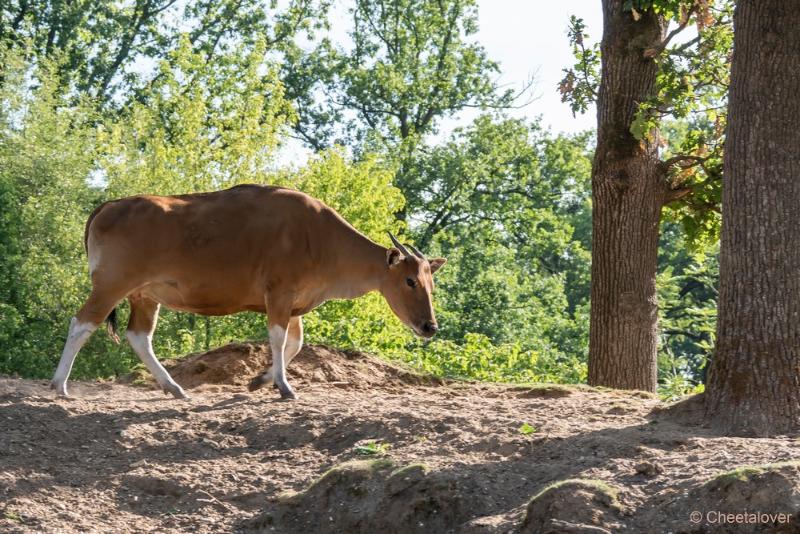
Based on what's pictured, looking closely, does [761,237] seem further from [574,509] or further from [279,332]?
[279,332]

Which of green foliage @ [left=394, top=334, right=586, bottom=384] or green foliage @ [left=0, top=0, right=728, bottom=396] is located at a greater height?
green foliage @ [left=0, top=0, right=728, bottom=396]

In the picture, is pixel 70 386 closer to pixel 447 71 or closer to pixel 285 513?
pixel 285 513

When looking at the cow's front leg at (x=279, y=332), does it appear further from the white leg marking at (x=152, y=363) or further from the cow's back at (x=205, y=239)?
the white leg marking at (x=152, y=363)

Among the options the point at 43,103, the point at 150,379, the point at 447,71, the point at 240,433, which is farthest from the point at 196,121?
the point at 240,433

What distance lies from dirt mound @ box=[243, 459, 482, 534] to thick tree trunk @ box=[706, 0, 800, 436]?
2348 millimetres

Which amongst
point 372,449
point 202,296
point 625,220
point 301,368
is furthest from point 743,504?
point 625,220

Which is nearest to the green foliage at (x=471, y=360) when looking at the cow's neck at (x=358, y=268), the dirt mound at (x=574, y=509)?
the cow's neck at (x=358, y=268)

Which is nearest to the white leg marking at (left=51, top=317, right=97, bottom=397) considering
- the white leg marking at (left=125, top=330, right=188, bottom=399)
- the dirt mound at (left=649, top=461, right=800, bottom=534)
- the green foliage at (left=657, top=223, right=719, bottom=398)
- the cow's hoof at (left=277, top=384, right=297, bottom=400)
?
the white leg marking at (left=125, top=330, right=188, bottom=399)

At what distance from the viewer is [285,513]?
7.87 m

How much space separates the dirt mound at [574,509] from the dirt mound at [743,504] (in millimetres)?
269

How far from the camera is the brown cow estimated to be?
1102cm

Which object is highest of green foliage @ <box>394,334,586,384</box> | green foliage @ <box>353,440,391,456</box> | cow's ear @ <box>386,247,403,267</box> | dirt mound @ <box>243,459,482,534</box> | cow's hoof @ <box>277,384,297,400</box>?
cow's ear @ <box>386,247,403,267</box>

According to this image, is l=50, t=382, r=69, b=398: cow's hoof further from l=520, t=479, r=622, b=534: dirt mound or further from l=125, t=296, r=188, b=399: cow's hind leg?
l=520, t=479, r=622, b=534: dirt mound

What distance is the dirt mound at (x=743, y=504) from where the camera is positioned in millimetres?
6332
